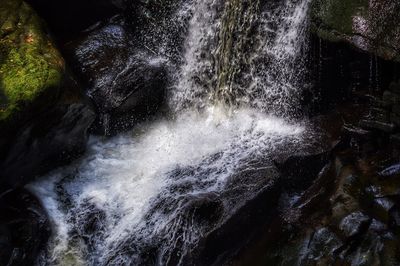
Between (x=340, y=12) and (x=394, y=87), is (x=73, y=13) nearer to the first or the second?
(x=340, y=12)

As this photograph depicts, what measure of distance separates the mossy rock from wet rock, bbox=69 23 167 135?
34.6 inches

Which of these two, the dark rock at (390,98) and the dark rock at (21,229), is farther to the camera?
the dark rock at (390,98)

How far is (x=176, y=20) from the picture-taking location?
7426 mm

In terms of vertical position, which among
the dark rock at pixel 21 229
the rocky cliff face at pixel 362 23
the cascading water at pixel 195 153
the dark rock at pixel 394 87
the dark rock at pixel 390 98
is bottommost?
the dark rock at pixel 21 229

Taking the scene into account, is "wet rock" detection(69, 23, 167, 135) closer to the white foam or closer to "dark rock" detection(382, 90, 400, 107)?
the white foam

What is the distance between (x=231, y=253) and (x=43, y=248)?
8.35 feet

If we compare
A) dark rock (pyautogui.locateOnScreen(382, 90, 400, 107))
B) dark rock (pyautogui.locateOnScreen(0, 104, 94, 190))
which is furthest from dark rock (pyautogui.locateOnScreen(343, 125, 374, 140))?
dark rock (pyautogui.locateOnScreen(0, 104, 94, 190))

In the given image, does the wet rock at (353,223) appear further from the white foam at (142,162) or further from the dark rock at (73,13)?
the dark rock at (73,13)

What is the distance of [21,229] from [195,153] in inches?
112

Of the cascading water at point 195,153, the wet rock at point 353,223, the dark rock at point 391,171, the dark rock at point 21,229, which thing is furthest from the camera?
the dark rock at point 391,171

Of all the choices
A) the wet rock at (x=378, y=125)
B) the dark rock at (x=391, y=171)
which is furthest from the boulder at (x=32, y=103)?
the dark rock at (x=391, y=171)

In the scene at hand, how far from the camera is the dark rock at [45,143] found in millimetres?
5086

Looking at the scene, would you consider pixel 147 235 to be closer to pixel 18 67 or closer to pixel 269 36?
pixel 18 67

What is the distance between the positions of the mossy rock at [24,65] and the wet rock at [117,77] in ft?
2.88
